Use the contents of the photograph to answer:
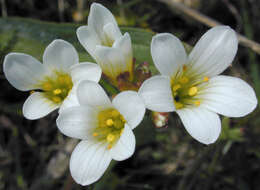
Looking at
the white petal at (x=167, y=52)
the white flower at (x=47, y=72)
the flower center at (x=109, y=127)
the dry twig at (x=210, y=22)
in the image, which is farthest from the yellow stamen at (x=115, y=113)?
the dry twig at (x=210, y=22)

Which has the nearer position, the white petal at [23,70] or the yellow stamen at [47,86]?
the white petal at [23,70]

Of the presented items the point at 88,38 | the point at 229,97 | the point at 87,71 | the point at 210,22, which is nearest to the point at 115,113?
the point at 87,71

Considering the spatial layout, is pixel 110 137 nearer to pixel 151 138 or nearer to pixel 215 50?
pixel 151 138

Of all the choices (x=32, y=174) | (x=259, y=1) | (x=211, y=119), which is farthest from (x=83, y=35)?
(x=259, y=1)

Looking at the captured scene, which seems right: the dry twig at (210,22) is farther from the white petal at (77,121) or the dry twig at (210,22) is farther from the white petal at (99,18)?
the white petal at (77,121)

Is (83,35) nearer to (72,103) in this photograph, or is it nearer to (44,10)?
(72,103)

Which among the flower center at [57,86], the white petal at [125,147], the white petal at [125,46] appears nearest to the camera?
the white petal at [125,147]

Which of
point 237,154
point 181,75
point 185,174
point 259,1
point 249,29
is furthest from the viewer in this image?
point 259,1
